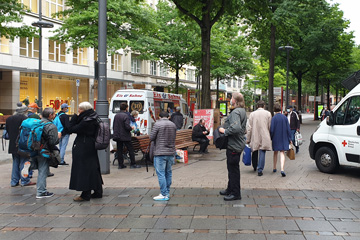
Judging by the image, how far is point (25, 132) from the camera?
7.85 m

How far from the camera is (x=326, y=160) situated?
406 inches

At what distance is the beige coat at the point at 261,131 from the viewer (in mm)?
9867

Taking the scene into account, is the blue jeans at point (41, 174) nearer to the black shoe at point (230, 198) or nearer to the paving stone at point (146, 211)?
the paving stone at point (146, 211)

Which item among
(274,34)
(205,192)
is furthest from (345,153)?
(274,34)

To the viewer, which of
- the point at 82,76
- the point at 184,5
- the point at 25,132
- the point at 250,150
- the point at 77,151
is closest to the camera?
the point at 77,151

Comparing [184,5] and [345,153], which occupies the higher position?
[184,5]

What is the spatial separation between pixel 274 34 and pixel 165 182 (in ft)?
61.7

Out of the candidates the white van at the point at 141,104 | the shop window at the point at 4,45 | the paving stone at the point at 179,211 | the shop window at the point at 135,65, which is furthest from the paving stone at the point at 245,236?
the shop window at the point at 135,65

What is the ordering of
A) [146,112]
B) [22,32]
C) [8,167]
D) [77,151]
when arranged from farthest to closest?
[22,32], [146,112], [8,167], [77,151]

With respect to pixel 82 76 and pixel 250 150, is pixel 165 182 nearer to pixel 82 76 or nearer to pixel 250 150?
pixel 250 150

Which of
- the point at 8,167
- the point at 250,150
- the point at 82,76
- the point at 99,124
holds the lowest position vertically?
the point at 8,167

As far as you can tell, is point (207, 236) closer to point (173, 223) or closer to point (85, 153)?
point (173, 223)

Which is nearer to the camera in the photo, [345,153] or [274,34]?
[345,153]

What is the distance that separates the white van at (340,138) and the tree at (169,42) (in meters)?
22.2
